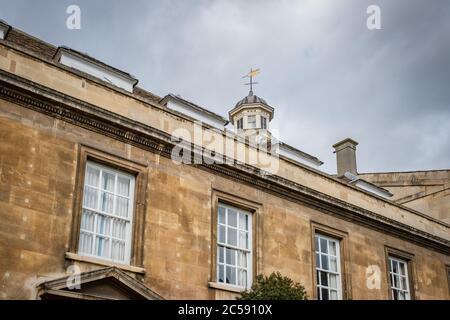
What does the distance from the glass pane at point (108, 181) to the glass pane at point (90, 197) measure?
0.28 m

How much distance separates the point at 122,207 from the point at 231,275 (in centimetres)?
307

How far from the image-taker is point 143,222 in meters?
13.2

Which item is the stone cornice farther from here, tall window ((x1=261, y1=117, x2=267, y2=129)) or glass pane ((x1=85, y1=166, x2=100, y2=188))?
tall window ((x1=261, y1=117, x2=267, y2=129))

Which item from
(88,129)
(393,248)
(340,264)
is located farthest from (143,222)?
(393,248)

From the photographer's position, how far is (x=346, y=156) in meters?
22.4

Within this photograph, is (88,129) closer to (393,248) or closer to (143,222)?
(143,222)

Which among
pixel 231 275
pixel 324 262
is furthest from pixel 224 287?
pixel 324 262

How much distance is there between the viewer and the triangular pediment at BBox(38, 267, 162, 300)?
11.2 m

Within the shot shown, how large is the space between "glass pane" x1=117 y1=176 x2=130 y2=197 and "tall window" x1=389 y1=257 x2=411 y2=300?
8756 mm

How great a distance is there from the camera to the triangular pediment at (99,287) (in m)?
11.2

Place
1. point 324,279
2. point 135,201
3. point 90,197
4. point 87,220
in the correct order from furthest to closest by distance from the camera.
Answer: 1. point 324,279
2. point 135,201
3. point 90,197
4. point 87,220

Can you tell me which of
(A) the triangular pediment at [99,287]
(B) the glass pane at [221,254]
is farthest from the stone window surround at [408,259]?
(A) the triangular pediment at [99,287]

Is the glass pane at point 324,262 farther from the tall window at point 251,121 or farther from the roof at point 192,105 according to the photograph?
the tall window at point 251,121

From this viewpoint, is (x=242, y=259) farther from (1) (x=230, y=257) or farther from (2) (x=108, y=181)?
(2) (x=108, y=181)
